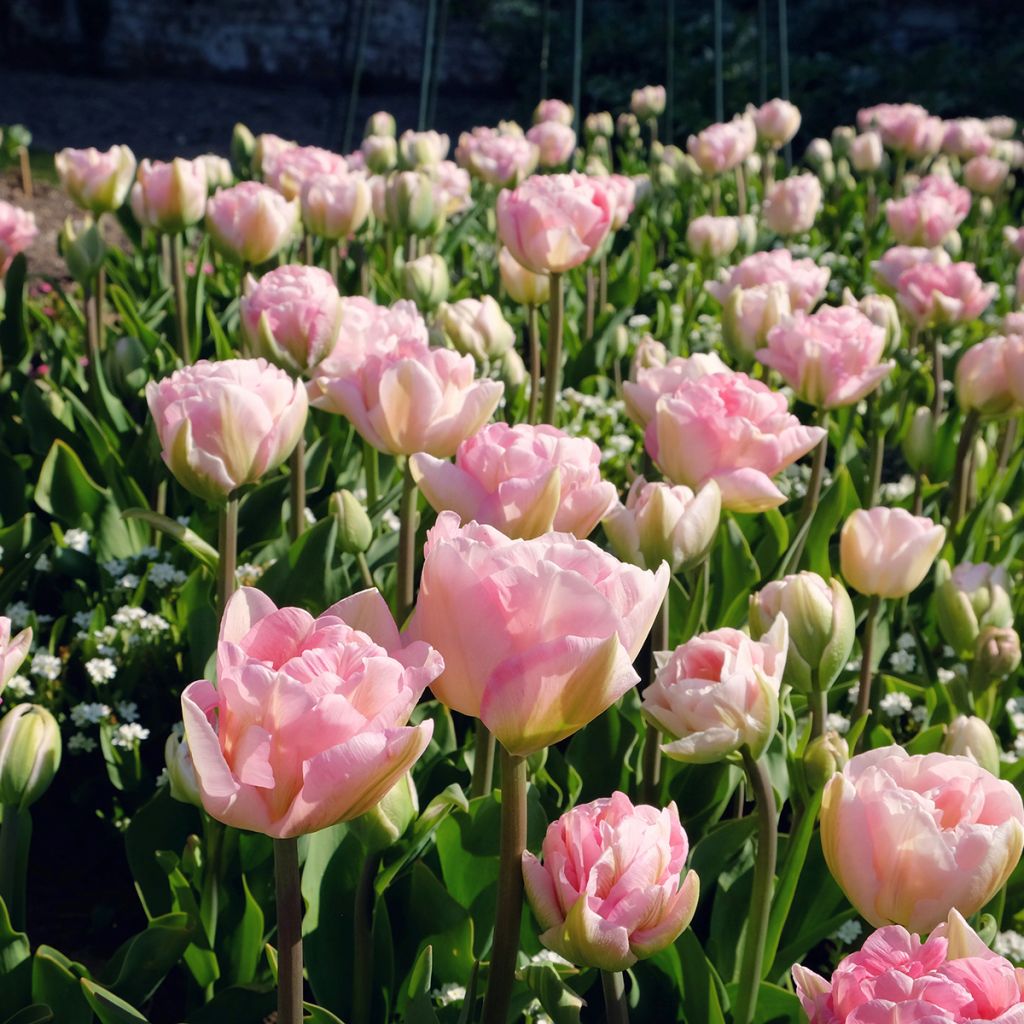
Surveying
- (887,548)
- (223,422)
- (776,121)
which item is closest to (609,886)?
(223,422)

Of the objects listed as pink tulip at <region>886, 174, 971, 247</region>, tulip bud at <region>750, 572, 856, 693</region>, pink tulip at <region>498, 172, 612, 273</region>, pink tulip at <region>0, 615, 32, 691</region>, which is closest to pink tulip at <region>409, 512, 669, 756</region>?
pink tulip at <region>0, 615, 32, 691</region>

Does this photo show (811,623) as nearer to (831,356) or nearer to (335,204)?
(831,356)

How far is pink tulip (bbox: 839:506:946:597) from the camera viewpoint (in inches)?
58.2

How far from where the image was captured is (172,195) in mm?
2504

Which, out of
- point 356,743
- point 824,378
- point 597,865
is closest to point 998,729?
point 824,378

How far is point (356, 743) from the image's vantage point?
0.70 m

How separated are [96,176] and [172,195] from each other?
0.89ft

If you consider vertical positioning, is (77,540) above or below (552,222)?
below

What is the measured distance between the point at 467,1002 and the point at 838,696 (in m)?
1.01

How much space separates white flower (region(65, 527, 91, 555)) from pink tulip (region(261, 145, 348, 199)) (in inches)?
44.8

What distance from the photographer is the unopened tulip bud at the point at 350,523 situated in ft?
5.03

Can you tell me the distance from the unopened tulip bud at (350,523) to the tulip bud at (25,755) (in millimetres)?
482

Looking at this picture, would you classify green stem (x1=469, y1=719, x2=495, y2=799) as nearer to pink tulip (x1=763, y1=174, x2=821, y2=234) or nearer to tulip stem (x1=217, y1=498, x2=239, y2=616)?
tulip stem (x1=217, y1=498, x2=239, y2=616)

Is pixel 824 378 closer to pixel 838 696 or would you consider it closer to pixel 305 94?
pixel 838 696
